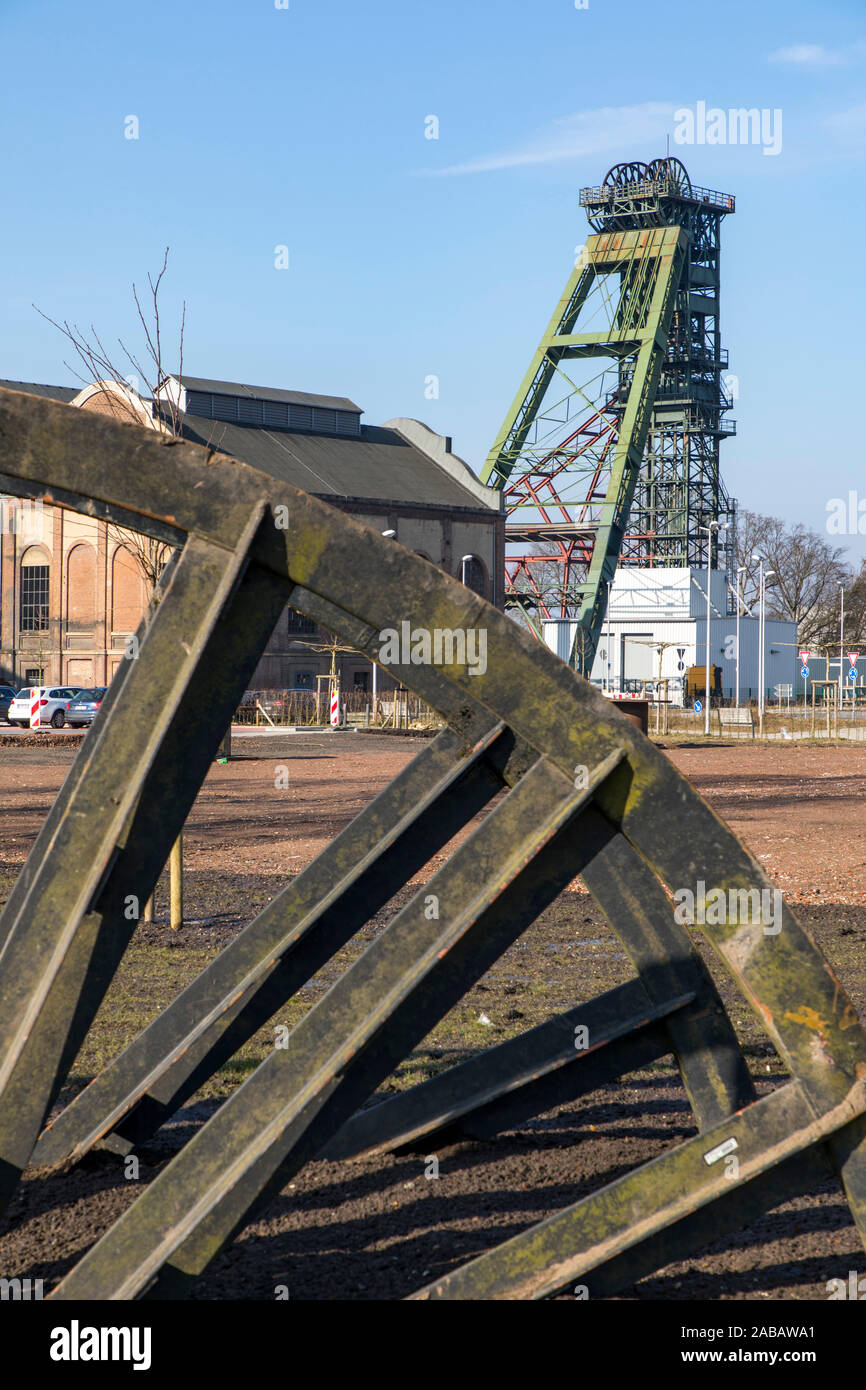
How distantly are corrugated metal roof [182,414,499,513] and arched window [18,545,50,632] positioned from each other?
31.4 ft

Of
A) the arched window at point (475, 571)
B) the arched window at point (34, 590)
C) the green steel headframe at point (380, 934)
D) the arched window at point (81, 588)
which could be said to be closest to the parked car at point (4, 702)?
the arched window at point (81, 588)

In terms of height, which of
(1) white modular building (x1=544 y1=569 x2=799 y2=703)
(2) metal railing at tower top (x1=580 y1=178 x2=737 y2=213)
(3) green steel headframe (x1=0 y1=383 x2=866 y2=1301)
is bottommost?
(3) green steel headframe (x1=0 y1=383 x2=866 y2=1301)

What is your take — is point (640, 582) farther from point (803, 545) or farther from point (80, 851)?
point (80, 851)

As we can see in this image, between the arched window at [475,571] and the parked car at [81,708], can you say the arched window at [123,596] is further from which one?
the arched window at [475,571]

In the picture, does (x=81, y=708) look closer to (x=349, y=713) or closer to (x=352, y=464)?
(x=349, y=713)

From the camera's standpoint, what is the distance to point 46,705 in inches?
1577

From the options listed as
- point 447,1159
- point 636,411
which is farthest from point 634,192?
point 447,1159

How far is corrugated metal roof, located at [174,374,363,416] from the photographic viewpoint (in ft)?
203

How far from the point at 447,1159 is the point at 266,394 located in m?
62.1

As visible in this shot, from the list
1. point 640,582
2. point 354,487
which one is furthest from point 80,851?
point 640,582

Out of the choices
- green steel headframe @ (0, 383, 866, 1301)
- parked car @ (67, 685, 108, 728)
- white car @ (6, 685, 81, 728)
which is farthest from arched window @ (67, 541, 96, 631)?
green steel headframe @ (0, 383, 866, 1301)

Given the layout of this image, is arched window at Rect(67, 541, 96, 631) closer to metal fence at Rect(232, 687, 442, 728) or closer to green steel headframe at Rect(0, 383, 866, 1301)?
metal fence at Rect(232, 687, 442, 728)

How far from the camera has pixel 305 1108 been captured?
2.61 m
